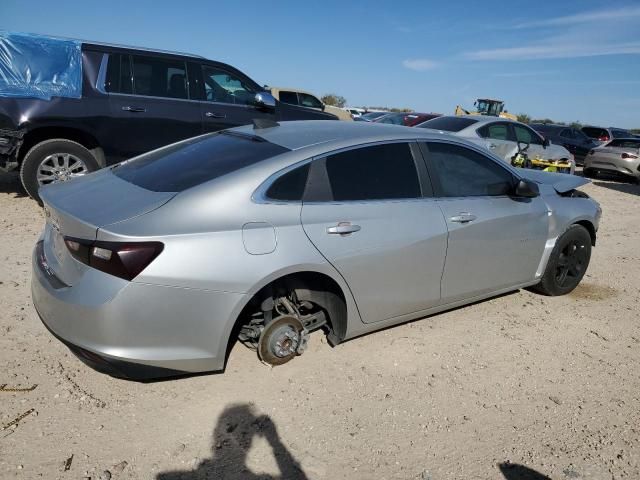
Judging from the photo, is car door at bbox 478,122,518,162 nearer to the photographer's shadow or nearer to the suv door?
the suv door

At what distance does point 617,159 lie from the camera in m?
13.6

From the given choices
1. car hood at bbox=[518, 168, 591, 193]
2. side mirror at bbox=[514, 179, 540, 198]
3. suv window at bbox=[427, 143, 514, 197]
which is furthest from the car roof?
car hood at bbox=[518, 168, 591, 193]

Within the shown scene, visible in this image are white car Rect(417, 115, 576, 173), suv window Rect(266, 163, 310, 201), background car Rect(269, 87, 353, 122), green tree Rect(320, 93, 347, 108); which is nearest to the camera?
suv window Rect(266, 163, 310, 201)

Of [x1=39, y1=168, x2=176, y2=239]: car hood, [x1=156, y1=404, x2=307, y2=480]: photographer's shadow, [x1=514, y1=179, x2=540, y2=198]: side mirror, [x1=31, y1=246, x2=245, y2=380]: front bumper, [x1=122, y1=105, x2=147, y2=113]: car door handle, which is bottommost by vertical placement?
[x1=156, y1=404, x2=307, y2=480]: photographer's shadow

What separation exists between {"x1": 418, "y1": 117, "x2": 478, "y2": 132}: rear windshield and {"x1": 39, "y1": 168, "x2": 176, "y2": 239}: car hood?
7.86 m

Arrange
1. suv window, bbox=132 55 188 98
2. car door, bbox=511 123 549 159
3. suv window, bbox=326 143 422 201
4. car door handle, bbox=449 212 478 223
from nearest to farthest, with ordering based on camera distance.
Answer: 1. suv window, bbox=326 143 422 201
2. car door handle, bbox=449 212 478 223
3. suv window, bbox=132 55 188 98
4. car door, bbox=511 123 549 159

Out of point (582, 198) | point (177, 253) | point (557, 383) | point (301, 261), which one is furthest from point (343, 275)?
point (582, 198)

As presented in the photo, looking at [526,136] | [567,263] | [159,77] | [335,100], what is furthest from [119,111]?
[335,100]

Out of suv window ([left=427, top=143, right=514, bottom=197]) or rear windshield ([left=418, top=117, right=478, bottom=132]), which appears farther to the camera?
rear windshield ([left=418, top=117, right=478, bottom=132])

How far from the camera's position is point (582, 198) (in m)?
4.59

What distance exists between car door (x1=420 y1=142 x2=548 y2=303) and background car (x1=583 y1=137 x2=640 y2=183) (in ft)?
38.0

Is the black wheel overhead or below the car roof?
below

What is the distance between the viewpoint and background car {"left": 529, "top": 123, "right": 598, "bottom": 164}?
17.7m

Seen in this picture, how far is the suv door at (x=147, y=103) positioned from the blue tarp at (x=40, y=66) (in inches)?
15.4
